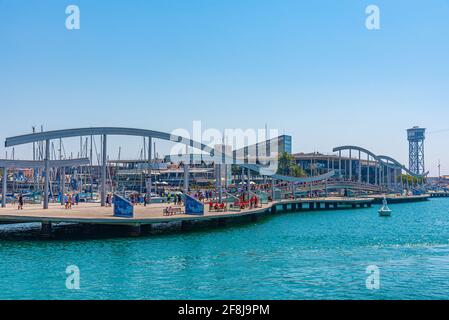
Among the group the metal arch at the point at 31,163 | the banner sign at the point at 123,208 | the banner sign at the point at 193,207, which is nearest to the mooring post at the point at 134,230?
the banner sign at the point at 123,208

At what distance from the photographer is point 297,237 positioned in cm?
4109

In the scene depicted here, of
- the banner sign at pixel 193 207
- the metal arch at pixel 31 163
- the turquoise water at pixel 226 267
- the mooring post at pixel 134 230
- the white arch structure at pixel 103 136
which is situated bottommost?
the turquoise water at pixel 226 267

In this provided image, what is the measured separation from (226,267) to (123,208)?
1392cm

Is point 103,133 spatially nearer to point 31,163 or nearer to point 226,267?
point 31,163

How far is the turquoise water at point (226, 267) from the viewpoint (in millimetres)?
20594

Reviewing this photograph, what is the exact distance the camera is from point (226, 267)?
25922 millimetres

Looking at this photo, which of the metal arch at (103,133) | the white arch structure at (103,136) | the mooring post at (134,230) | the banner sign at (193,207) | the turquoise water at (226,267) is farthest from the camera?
the banner sign at (193,207)

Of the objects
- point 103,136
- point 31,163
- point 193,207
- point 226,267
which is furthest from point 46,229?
point 226,267

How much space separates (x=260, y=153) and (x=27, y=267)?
141 metres

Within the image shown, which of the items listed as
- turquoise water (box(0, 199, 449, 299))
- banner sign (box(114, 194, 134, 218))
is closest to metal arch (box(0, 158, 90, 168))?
turquoise water (box(0, 199, 449, 299))

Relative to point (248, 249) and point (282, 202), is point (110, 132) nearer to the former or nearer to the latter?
point (248, 249)

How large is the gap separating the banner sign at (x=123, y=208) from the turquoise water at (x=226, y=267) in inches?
79.2

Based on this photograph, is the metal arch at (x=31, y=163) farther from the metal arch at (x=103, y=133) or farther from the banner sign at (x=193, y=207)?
the banner sign at (x=193, y=207)
